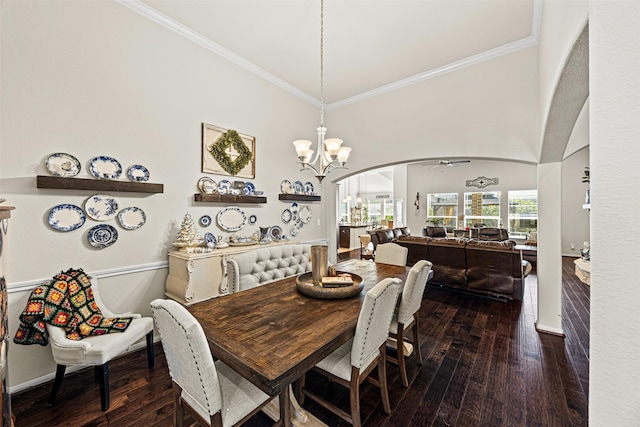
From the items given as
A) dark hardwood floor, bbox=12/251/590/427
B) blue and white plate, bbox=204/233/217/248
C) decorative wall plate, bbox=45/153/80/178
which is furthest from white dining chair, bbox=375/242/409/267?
decorative wall plate, bbox=45/153/80/178

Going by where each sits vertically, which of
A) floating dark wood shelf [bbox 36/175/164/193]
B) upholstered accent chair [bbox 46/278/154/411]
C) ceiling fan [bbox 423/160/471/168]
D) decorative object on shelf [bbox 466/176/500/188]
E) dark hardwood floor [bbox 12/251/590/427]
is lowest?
dark hardwood floor [bbox 12/251/590/427]

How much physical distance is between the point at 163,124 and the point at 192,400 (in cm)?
262

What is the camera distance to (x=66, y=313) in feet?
6.43

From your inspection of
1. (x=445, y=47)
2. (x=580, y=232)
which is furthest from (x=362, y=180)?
(x=445, y=47)

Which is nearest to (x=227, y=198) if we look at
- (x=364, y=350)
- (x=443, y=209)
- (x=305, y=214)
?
(x=305, y=214)

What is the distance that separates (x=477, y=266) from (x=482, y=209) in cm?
546

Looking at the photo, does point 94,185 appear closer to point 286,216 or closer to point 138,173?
point 138,173

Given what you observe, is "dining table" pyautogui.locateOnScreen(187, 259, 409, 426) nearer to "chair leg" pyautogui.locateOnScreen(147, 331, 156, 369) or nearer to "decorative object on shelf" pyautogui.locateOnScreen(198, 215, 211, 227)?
"chair leg" pyautogui.locateOnScreen(147, 331, 156, 369)

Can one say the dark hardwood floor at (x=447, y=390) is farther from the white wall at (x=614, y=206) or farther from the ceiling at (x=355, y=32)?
the ceiling at (x=355, y=32)

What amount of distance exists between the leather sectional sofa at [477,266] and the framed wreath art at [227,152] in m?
3.15

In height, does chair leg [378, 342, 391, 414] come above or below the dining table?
below

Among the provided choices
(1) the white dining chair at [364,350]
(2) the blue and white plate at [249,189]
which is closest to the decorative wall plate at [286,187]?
(2) the blue and white plate at [249,189]

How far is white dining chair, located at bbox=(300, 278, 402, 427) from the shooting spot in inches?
57.8

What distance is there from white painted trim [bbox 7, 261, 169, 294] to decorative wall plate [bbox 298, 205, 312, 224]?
2191 mm
